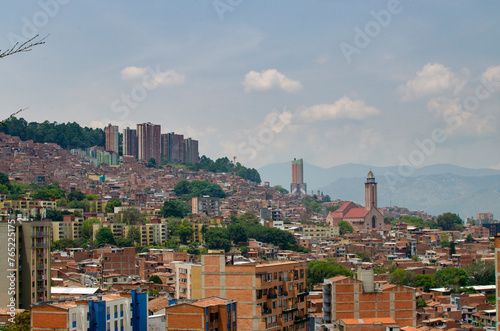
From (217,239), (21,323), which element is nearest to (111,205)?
(217,239)

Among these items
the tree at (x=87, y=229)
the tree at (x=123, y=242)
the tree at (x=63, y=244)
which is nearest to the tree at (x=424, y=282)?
the tree at (x=123, y=242)

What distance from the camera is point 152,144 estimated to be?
10975cm

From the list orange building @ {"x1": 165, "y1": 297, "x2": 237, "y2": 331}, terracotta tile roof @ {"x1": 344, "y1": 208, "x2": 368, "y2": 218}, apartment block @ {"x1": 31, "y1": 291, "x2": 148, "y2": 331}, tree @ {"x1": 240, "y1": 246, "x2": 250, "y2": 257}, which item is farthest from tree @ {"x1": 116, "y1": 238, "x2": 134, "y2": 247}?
orange building @ {"x1": 165, "y1": 297, "x2": 237, "y2": 331}

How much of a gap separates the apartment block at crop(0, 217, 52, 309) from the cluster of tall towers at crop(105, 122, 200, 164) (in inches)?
3219

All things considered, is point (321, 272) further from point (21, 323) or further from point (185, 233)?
point (21, 323)

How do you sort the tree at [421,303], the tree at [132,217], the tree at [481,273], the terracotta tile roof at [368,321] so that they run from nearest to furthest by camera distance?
the terracotta tile roof at [368,321] → the tree at [421,303] → the tree at [481,273] → the tree at [132,217]

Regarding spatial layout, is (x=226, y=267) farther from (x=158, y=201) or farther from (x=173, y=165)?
(x=173, y=165)

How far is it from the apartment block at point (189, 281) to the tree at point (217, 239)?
29.0 meters

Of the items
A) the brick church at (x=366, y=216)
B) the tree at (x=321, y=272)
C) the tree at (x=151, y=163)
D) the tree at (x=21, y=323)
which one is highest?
the tree at (x=151, y=163)

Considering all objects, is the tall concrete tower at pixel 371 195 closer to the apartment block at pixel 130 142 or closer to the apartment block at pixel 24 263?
the apartment block at pixel 130 142

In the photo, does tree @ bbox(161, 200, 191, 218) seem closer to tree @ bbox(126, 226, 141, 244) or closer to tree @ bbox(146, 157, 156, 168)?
tree @ bbox(126, 226, 141, 244)

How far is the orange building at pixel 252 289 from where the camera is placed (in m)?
18.9

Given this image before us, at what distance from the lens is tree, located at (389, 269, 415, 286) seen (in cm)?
4412

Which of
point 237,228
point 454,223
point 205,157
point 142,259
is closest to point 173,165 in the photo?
point 205,157
